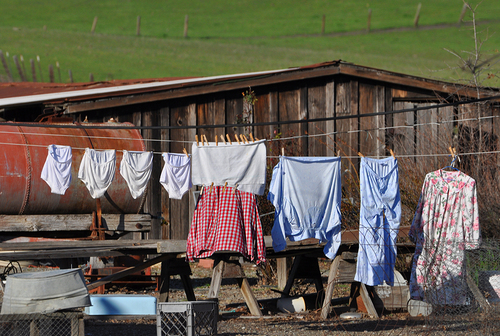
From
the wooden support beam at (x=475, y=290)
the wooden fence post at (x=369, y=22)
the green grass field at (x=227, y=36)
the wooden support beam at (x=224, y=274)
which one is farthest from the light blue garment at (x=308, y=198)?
the wooden fence post at (x=369, y=22)

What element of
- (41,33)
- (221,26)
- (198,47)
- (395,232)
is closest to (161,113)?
(395,232)

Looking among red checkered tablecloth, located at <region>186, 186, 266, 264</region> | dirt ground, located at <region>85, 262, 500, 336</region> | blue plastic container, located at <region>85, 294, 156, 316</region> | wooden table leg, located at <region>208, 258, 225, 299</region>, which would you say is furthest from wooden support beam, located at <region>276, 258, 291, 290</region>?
blue plastic container, located at <region>85, 294, 156, 316</region>

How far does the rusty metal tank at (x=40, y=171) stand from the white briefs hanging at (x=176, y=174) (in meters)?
1.63

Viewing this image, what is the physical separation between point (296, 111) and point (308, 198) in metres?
5.31

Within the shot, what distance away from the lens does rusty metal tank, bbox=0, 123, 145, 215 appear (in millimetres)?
10523

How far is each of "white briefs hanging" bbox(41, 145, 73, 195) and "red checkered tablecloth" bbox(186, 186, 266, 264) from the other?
3.02 m

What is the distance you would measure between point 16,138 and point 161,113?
140 inches

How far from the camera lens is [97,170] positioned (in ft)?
35.6

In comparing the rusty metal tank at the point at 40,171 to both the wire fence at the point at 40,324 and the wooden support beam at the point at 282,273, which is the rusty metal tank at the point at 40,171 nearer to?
the wooden support beam at the point at 282,273

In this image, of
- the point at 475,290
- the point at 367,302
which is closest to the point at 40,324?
the point at 367,302

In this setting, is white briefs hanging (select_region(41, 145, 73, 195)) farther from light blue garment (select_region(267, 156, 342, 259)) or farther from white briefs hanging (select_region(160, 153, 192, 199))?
light blue garment (select_region(267, 156, 342, 259))

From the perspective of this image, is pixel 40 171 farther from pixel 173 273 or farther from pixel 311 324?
Answer: pixel 311 324

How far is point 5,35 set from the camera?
4888cm

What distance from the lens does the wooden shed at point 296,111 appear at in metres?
13.3
